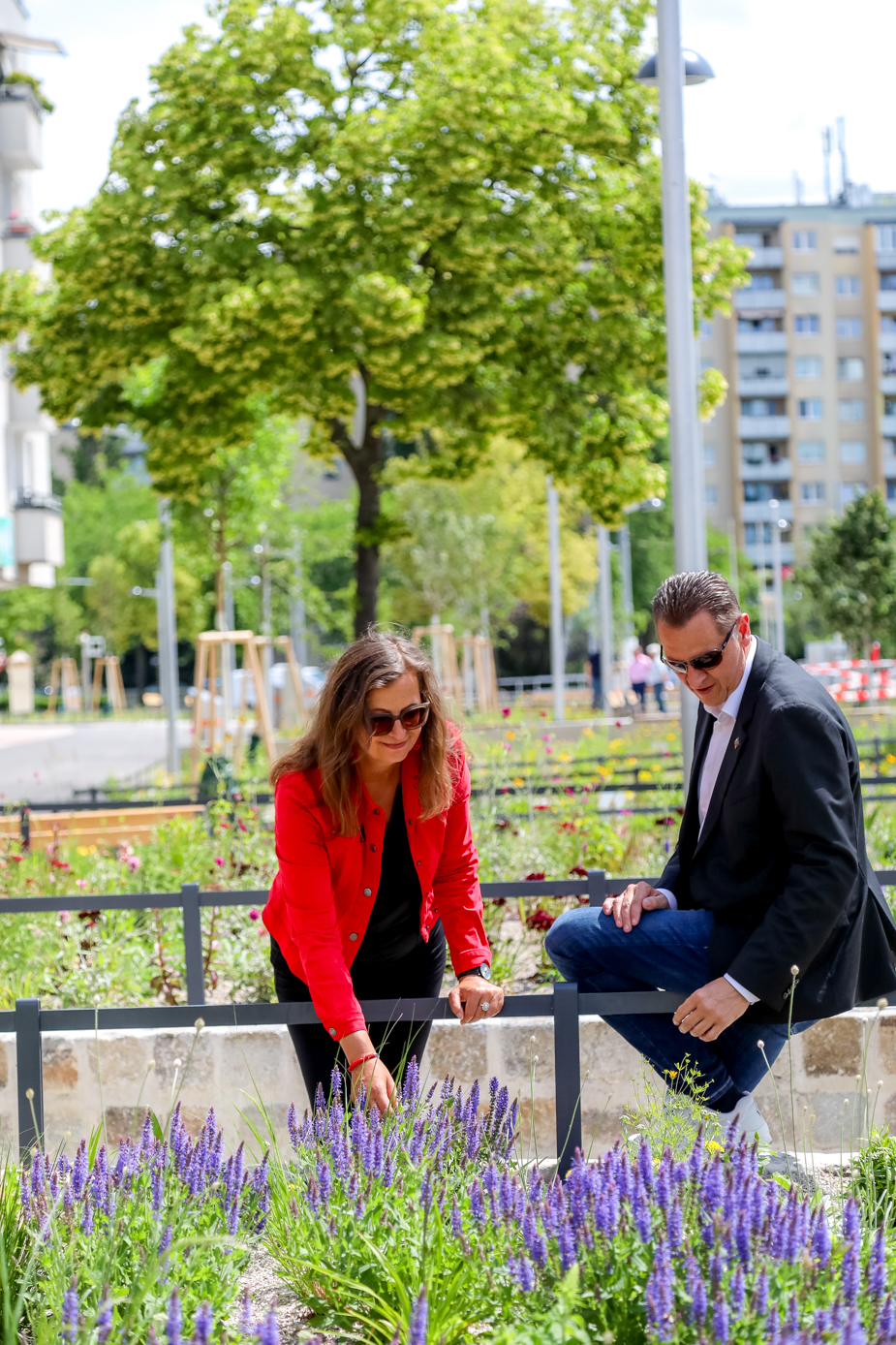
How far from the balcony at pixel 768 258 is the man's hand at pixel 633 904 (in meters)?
82.1

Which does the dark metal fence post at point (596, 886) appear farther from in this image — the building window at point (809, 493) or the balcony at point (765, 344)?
the building window at point (809, 493)

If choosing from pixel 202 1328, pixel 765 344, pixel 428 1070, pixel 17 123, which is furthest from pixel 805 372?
pixel 202 1328

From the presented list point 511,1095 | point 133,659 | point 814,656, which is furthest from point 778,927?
point 133,659

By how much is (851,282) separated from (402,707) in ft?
282

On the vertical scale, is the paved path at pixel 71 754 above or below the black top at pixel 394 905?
below

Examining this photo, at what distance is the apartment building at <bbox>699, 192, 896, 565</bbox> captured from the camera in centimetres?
8075

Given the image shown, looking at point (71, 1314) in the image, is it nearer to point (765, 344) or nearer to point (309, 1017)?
point (309, 1017)

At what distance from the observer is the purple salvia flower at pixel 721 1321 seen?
6.08 ft

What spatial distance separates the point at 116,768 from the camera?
23.4 meters

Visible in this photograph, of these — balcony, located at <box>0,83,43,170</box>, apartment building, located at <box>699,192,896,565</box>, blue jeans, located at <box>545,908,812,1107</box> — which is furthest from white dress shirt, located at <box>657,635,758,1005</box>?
apartment building, located at <box>699,192,896,565</box>

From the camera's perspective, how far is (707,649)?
305cm

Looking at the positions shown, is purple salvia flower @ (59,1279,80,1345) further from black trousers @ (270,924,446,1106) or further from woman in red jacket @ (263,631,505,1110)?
black trousers @ (270,924,446,1106)

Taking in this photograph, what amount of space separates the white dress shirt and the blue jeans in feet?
0.36

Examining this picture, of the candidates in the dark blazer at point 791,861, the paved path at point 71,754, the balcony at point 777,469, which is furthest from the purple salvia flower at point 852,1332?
the balcony at point 777,469
